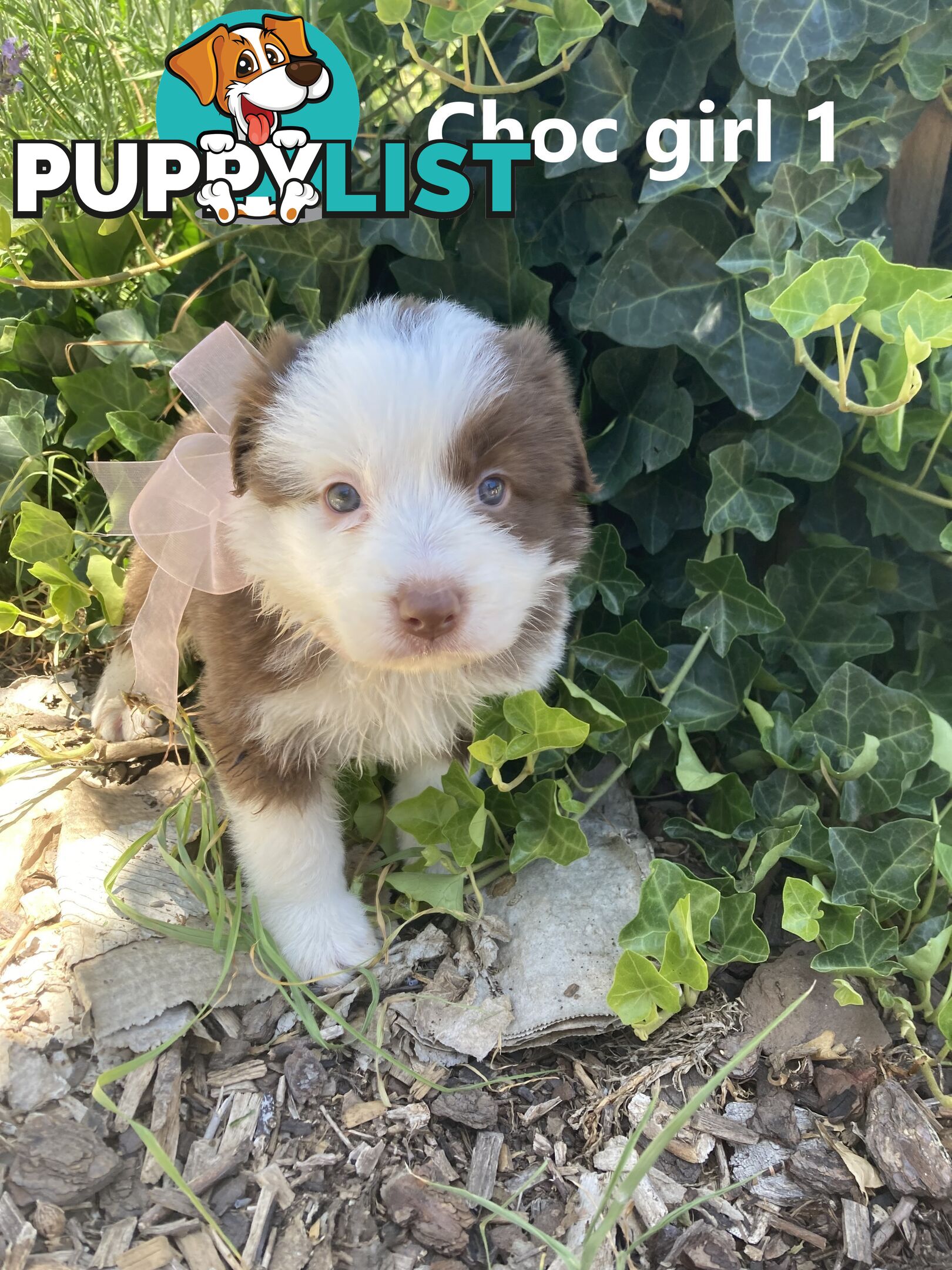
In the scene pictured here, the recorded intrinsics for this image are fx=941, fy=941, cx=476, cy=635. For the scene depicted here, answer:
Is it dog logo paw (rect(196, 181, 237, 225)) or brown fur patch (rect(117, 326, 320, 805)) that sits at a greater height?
dog logo paw (rect(196, 181, 237, 225))

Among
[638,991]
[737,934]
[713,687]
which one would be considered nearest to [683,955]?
[638,991]

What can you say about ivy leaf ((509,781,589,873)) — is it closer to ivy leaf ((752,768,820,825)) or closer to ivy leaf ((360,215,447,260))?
ivy leaf ((752,768,820,825))

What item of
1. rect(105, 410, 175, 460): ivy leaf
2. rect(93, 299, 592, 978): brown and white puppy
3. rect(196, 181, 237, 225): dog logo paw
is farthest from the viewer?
rect(105, 410, 175, 460): ivy leaf

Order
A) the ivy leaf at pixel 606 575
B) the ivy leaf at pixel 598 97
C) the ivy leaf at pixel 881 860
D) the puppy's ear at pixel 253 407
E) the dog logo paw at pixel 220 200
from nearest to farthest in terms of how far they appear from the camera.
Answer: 1. the puppy's ear at pixel 253 407
2. the ivy leaf at pixel 881 860
3. the ivy leaf at pixel 598 97
4. the ivy leaf at pixel 606 575
5. the dog logo paw at pixel 220 200

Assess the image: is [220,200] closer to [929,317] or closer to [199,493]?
[199,493]

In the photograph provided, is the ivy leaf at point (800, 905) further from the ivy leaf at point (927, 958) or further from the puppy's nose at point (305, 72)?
the puppy's nose at point (305, 72)

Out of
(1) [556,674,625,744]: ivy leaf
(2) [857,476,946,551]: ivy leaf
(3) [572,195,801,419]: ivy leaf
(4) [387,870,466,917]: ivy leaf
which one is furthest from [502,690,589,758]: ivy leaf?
(2) [857,476,946,551]: ivy leaf

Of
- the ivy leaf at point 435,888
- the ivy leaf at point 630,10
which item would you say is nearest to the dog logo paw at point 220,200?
the ivy leaf at point 630,10
